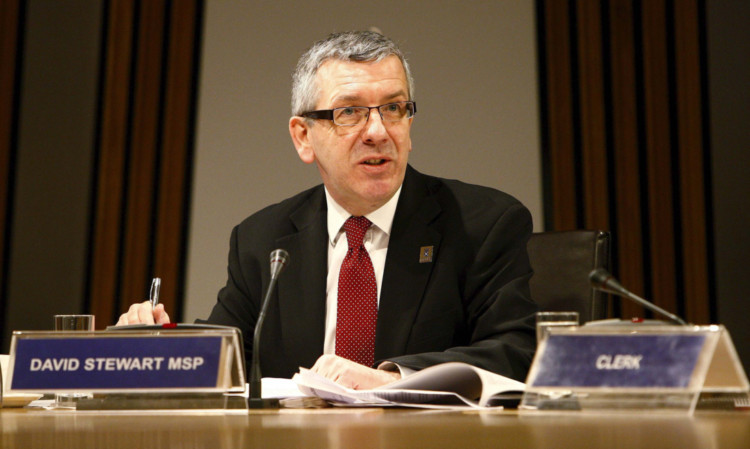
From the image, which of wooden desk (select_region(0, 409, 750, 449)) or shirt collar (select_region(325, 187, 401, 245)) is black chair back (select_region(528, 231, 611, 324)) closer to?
shirt collar (select_region(325, 187, 401, 245))

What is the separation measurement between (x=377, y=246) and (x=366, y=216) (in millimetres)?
90

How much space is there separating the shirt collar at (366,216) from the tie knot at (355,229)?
0.05ft

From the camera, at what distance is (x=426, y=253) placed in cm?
207

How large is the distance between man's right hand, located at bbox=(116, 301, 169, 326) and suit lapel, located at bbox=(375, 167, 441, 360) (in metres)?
0.55

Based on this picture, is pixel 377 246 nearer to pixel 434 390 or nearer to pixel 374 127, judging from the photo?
pixel 374 127

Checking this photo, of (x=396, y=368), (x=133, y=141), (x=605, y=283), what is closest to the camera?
(x=605, y=283)

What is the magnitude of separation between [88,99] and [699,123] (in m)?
2.94

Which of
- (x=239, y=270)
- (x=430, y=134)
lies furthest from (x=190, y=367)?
(x=430, y=134)

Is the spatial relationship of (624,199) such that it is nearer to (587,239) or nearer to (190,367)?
(587,239)

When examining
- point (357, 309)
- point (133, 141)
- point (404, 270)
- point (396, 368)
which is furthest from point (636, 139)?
point (396, 368)

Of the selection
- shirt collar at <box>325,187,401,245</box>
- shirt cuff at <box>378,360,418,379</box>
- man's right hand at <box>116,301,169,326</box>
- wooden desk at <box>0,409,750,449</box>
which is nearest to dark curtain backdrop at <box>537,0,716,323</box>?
shirt collar at <box>325,187,401,245</box>

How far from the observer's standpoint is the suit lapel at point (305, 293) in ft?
6.75

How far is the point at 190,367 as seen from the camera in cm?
112

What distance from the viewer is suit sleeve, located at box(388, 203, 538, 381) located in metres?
1.69
